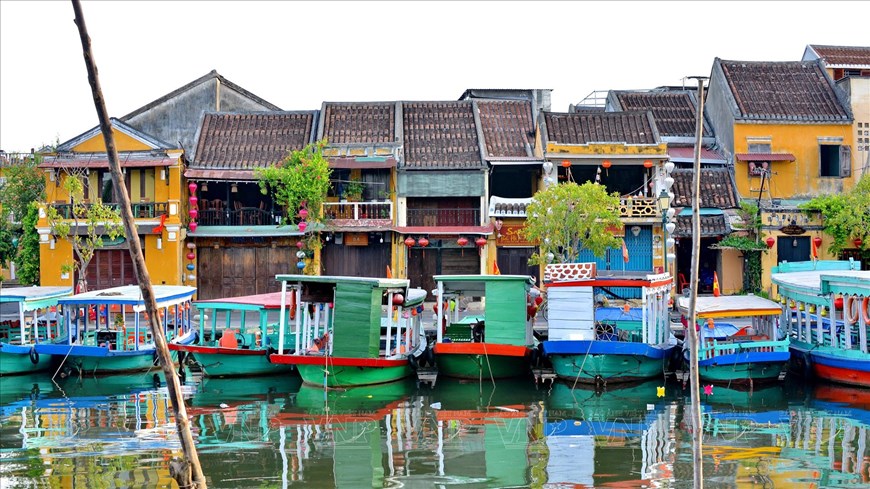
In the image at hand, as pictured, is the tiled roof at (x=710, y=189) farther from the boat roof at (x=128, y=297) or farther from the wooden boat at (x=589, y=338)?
the boat roof at (x=128, y=297)

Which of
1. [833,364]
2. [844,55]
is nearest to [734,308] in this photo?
[833,364]

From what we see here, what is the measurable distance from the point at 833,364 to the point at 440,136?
17.3 m

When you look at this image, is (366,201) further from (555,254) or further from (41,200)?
(41,200)

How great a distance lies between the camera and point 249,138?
37156mm

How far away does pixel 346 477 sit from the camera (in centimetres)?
1619

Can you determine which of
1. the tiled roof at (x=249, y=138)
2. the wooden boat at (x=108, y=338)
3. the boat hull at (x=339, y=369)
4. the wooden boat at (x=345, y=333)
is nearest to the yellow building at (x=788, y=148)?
the tiled roof at (x=249, y=138)

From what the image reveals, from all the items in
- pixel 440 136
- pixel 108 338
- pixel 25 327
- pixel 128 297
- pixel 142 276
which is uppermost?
pixel 440 136

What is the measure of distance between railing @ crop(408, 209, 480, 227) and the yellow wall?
9.18 metres

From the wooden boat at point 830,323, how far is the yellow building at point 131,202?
18.9 metres

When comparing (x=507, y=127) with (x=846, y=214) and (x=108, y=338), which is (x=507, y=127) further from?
(x=108, y=338)

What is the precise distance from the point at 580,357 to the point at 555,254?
26.1 feet

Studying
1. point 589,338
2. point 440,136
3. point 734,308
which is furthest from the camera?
point 440,136

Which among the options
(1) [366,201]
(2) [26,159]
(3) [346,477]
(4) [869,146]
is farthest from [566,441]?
(2) [26,159]

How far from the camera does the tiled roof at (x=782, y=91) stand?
3622cm
